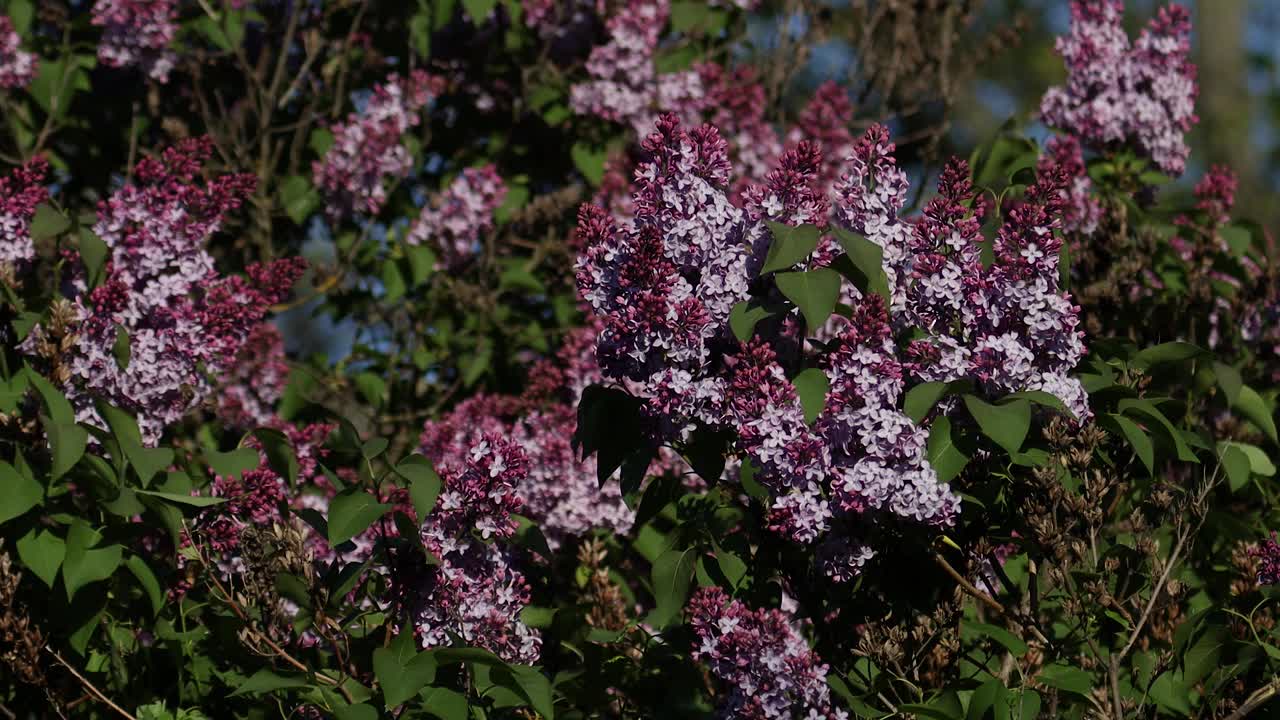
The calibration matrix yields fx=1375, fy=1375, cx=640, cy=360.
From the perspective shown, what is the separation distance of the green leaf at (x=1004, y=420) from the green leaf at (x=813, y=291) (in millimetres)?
296

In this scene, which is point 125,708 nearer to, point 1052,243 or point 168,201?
point 168,201

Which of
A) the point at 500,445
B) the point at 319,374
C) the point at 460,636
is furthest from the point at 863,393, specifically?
the point at 319,374

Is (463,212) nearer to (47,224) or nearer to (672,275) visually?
(47,224)

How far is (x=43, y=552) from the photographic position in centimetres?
305

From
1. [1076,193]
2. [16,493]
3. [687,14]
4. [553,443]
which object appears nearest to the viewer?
[16,493]

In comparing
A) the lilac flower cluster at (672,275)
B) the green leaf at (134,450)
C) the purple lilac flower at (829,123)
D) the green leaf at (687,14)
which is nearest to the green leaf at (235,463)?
the green leaf at (134,450)

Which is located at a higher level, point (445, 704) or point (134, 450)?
point (134, 450)

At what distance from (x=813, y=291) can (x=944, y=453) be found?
37cm

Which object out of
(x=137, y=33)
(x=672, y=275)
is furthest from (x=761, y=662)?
(x=137, y=33)

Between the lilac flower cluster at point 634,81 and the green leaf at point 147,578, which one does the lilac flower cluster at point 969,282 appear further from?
the lilac flower cluster at point 634,81

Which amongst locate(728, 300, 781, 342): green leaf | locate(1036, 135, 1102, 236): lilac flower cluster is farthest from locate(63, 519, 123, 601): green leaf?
locate(1036, 135, 1102, 236): lilac flower cluster

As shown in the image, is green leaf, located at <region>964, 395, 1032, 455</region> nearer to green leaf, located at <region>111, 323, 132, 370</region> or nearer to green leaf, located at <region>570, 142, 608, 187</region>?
green leaf, located at <region>111, 323, 132, 370</region>

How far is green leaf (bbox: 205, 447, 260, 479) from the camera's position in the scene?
3.21 metres

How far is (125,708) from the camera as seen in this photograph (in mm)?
3281
